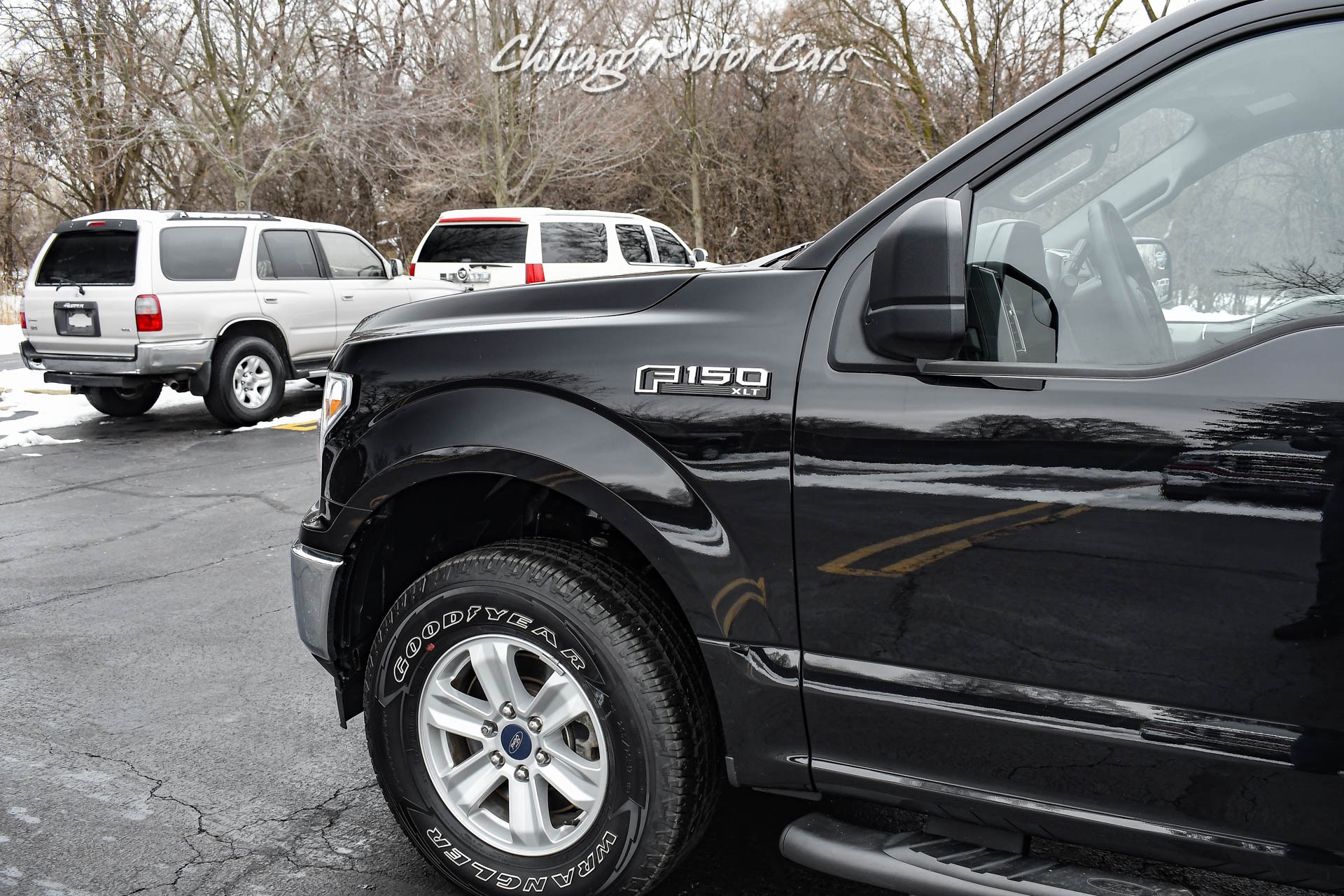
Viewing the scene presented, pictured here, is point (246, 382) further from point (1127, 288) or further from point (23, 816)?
point (1127, 288)

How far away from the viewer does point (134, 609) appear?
15.9 ft

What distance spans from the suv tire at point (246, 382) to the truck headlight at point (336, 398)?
807 cm

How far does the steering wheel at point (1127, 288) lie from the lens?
1.92 metres

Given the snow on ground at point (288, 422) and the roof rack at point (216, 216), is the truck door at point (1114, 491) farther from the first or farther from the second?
the roof rack at point (216, 216)

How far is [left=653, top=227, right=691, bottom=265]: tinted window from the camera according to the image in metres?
15.6

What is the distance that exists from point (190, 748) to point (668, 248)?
43.0 ft

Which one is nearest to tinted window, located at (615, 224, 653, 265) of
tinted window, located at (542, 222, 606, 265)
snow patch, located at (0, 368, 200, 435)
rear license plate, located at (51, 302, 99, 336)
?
tinted window, located at (542, 222, 606, 265)

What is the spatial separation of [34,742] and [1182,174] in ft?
12.1

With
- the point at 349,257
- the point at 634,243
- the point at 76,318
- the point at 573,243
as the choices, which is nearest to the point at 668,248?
the point at 634,243

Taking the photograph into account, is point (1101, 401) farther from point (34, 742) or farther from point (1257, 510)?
point (34, 742)

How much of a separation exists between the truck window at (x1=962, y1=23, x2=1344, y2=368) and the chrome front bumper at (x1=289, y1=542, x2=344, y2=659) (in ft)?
5.51

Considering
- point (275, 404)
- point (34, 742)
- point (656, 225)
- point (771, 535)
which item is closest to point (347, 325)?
point (275, 404)

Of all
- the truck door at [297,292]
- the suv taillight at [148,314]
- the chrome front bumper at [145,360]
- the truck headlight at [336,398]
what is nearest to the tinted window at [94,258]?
the suv taillight at [148,314]

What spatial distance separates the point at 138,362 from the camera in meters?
9.71
